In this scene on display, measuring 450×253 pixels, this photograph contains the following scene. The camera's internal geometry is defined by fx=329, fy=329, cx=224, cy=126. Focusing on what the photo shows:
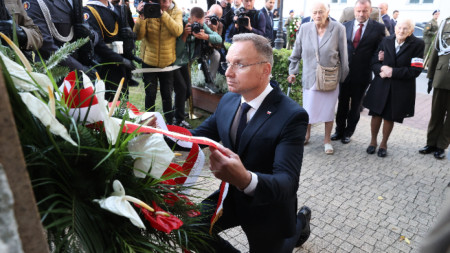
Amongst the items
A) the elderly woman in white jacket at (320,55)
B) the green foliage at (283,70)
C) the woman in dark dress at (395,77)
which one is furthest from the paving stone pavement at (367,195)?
the green foliage at (283,70)

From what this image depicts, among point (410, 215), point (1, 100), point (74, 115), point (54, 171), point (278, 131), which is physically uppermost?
point (1, 100)

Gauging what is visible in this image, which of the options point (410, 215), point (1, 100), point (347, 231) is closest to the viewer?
point (1, 100)

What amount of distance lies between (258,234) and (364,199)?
2.16 m

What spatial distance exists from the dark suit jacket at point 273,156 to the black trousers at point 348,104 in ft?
11.7

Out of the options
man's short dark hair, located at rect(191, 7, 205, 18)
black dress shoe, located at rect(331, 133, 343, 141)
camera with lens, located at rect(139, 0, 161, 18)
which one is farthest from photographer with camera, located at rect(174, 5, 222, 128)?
black dress shoe, located at rect(331, 133, 343, 141)

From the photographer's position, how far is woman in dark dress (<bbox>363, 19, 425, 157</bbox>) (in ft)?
14.9

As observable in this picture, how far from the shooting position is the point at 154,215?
3.90 feet

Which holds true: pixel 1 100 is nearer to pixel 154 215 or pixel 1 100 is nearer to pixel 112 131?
pixel 112 131

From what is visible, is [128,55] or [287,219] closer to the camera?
[287,219]

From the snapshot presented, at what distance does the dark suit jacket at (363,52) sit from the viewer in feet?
16.5

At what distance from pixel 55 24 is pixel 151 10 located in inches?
49.4

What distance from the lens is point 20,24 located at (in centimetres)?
302

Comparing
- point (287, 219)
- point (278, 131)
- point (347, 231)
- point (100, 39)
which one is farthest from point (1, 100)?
point (100, 39)

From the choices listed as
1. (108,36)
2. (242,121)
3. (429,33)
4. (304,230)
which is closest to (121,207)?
(242,121)
